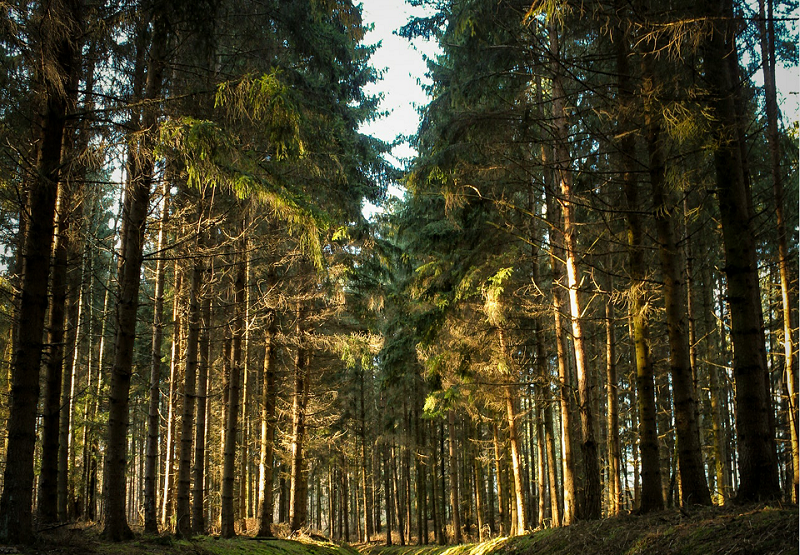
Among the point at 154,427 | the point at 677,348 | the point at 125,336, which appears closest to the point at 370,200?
the point at 154,427

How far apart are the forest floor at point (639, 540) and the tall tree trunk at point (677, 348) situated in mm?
514

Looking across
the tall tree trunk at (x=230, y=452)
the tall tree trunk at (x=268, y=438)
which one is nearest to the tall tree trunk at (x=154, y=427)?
the tall tree trunk at (x=230, y=452)

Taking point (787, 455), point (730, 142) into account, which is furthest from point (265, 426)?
point (787, 455)

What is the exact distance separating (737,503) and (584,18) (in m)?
7.10

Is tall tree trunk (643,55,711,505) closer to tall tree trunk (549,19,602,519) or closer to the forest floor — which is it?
the forest floor

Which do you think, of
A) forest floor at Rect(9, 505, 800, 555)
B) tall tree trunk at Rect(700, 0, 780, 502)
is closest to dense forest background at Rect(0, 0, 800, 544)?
tall tree trunk at Rect(700, 0, 780, 502)

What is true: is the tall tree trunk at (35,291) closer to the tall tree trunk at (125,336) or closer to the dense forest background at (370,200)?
the dense forest background at (370,200)

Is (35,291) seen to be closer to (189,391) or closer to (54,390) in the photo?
(54,390)

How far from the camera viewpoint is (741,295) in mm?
5797

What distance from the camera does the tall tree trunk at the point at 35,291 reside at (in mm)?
5230

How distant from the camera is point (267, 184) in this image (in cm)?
627

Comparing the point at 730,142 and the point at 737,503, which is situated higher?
the point at 730,142

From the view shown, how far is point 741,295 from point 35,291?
7202mm

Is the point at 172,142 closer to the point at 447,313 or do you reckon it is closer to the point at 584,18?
the point at 584,18
